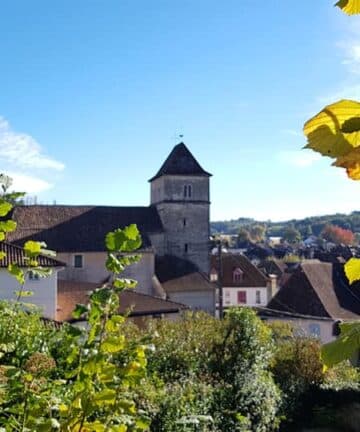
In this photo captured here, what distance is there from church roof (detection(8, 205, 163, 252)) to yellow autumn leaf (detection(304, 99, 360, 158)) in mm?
29648

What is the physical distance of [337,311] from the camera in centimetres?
2356

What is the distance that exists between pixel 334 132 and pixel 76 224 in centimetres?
3269

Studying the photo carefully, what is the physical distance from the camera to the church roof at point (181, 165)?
35.4 meters

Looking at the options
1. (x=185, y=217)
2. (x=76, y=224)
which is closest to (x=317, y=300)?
(x=185, y=217)

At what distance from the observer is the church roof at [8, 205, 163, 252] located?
102ft

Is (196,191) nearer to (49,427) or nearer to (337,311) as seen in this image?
(337,311)

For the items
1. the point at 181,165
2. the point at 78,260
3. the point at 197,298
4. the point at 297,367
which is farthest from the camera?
the point at 181,165

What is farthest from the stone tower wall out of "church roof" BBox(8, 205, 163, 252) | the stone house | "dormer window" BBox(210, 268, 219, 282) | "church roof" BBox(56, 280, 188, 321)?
"church roof" BBox(56, 280, 188, 321)

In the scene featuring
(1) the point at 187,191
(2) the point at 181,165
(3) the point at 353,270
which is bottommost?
(3) the point at 353,270

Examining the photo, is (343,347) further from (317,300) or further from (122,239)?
(317,300)

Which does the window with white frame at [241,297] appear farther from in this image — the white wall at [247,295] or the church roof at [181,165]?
the church roof at [181,165]

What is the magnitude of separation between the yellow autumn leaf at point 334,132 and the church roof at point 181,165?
34476 mm

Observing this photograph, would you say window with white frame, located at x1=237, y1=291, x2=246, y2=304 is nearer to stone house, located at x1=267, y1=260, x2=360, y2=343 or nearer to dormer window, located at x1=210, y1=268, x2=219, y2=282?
dormer window, located at x1=210, y1=268, x2=219, y2=282

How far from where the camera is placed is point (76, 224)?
32719mm
